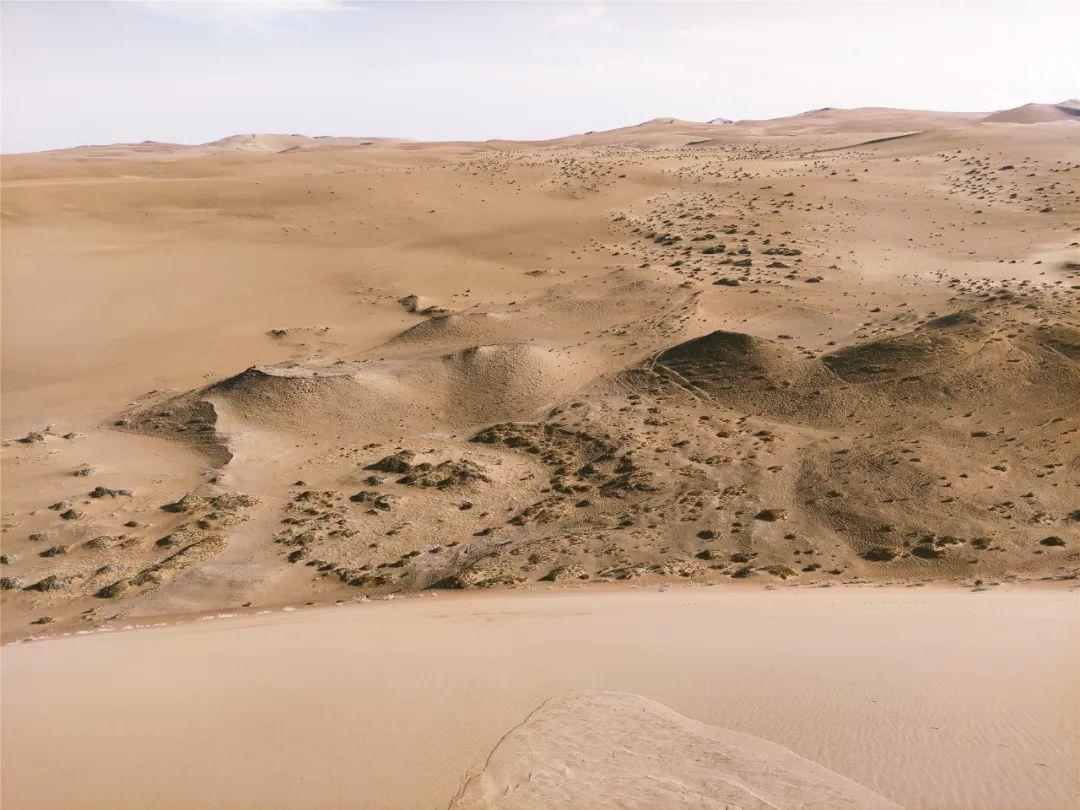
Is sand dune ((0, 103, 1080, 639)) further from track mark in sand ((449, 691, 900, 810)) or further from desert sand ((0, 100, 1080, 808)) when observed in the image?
track mark in sand ((449, 691, 900, 810))

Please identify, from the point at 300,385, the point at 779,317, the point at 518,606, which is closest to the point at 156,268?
the point at 300,385

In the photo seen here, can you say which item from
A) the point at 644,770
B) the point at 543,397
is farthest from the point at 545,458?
the point at 644,770

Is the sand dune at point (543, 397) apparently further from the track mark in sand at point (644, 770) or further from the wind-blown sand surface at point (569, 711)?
the track mark in sand at point (644, 770)

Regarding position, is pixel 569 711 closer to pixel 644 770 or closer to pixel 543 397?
pixel 644 770

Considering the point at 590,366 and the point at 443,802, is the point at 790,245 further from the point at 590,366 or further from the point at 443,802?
the point at 443,802

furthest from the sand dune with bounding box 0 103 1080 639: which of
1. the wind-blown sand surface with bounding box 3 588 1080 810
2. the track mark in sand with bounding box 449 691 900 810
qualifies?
the track mark in sand with bounding box 449 691 900 810
